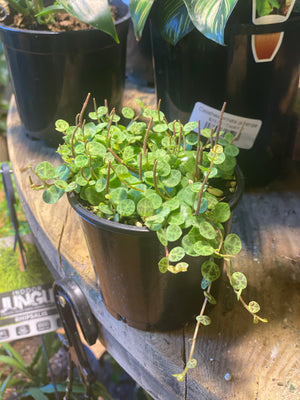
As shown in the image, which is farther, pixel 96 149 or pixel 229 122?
pixel 229 122

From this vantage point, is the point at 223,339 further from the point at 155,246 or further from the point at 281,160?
the point at 281,160

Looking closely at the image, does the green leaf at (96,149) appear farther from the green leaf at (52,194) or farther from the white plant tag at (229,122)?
the white plant tag at (229,122)

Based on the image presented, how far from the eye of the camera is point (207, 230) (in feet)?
1.42

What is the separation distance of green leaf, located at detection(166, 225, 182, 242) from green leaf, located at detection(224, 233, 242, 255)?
0.18ft

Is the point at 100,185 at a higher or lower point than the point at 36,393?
higher

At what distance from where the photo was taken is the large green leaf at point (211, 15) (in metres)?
0.50

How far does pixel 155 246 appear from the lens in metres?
0.47

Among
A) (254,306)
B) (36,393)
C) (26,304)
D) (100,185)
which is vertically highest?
(100,185)

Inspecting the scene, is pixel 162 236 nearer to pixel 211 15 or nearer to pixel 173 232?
pixel 173 232

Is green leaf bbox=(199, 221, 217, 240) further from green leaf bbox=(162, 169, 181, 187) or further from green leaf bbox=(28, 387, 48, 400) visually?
green leaf bbox=(28, 387, 48, 400)

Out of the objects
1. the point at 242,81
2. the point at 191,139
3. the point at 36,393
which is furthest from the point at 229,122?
the point at 36,393

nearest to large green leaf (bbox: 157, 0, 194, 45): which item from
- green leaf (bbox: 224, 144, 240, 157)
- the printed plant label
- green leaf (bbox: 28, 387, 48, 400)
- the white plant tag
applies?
the white plant tag

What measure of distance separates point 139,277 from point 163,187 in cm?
11

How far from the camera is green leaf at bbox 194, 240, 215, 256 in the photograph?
43 cm
